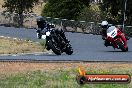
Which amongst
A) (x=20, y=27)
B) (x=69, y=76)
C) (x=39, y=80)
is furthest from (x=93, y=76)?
(x=20, y=27)

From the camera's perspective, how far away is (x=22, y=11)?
55219 millimetres

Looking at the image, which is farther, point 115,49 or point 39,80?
point 115,49

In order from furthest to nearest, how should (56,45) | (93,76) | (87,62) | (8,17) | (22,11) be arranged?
(22,11), (8,17), (56,45), (87,62), (93,76)

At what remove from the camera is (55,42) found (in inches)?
896

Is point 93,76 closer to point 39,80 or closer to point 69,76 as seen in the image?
point 39,80

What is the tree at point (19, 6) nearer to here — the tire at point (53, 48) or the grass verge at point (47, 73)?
the tire at point (53, 48)

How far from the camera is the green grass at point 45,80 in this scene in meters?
11.5

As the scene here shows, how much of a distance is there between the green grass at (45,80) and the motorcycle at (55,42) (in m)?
7.20

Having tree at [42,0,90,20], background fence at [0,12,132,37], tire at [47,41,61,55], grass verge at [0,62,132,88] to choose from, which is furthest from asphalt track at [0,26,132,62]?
tree at [42,0,90,20]

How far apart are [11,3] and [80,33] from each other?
1719 centimetres

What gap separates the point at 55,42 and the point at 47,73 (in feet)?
26.4

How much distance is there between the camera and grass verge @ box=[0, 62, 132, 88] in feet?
38.5

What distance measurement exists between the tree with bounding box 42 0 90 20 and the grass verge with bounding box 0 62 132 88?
35659mm

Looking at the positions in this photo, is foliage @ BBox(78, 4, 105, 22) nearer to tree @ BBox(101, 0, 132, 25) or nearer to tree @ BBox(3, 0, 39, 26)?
tree @ BBox(101, 0, 132, 25)
